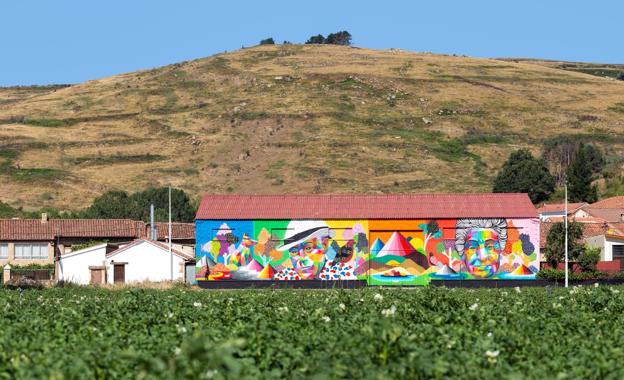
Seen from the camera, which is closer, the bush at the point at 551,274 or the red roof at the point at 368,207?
the bush at the point at 551,274

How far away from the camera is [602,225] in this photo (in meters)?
88.2

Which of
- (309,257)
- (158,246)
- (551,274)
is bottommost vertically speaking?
A: (551,274)

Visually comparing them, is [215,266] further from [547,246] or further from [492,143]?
[492,143]

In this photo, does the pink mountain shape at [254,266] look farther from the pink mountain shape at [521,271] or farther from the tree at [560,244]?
the tree at [560,244]

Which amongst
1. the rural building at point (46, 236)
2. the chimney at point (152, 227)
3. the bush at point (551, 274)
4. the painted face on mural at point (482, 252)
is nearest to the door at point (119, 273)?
the chimney at point (152, 227)

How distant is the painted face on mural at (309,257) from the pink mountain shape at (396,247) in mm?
Result: 3728

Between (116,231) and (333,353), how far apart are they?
253ft

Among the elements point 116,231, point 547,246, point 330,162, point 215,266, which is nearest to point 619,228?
point 547,246

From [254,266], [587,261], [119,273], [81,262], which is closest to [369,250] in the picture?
[254,266]

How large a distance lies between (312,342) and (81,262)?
201 feet

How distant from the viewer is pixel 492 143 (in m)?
A: 153

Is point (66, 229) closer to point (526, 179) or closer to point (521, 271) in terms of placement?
point (521, 271)

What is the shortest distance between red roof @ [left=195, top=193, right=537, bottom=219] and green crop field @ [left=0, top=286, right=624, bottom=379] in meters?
44.8

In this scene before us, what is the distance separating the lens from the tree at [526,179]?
397ft
